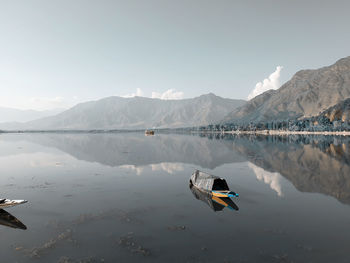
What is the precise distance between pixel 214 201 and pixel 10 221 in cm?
2507

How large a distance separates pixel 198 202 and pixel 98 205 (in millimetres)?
13859

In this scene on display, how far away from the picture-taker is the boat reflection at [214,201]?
3003 cm

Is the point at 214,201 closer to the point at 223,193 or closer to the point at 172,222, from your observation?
the point at 223,193

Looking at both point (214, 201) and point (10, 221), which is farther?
point (214, 201)

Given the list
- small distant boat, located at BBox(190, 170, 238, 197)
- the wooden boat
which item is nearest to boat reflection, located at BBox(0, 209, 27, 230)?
the wooden boat

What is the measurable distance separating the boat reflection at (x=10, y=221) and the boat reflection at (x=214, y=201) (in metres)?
21.9

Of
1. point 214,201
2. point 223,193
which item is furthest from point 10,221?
point 223,193

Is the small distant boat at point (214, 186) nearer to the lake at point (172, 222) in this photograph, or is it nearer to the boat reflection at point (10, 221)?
the lake at point (172, 222)

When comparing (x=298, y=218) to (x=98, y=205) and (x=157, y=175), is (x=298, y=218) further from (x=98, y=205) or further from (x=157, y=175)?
(x=157, y=175)

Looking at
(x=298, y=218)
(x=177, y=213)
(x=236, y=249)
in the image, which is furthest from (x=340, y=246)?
(x=177, y=213)

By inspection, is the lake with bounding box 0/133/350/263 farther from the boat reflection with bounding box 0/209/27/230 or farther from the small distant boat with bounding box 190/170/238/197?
the small distant boat with bounding box 190/170/238/197

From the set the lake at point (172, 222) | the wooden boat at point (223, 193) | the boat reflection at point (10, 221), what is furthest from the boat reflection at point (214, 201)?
the boat reflection at point (10, 221)

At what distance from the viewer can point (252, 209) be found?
29.3m

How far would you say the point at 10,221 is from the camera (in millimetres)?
25516
